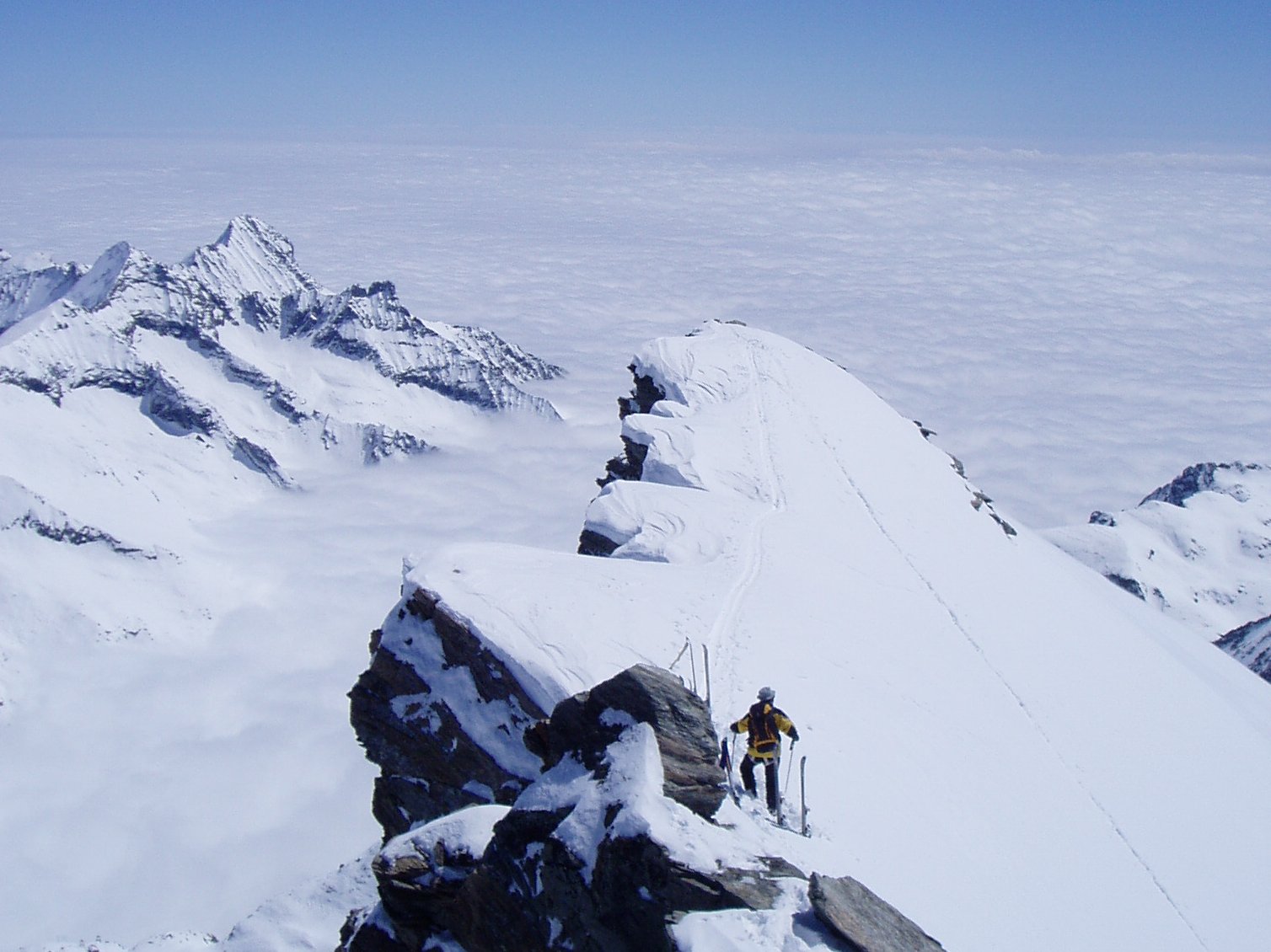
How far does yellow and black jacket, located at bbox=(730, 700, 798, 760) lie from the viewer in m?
13.3

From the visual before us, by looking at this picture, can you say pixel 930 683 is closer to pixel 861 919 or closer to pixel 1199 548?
pixel 861 919

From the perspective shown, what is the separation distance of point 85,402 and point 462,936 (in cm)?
21565

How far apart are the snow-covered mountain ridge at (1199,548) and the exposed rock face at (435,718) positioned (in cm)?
Result: 7429

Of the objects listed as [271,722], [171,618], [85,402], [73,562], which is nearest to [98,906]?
[271,722]

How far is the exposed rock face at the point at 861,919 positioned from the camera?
9047mm

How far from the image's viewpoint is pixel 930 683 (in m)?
22.7

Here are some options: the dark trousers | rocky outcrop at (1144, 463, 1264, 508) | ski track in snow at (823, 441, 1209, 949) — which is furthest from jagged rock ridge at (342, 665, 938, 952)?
rocky outcrop at (1144, 463, 1264, 508)

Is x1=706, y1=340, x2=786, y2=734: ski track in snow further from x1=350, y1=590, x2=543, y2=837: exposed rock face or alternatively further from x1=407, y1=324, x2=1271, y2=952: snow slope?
x1=350, y1=590, x2=543, y2=837: exposed rock face

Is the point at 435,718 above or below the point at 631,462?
below

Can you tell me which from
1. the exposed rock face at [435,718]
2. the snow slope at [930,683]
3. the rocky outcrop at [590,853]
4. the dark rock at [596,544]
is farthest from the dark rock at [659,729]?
the dark rock at [596,544]

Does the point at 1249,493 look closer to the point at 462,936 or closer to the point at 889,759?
the point at 889,759

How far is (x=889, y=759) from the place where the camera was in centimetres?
1731

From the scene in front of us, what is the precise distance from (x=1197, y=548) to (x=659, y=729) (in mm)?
110177

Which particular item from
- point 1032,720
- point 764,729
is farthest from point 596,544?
point 764,729
